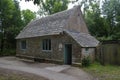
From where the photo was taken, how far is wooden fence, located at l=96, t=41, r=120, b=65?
18141mm

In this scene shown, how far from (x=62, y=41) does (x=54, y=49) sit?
1.57 metres

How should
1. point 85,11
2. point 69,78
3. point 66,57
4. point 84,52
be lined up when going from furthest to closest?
point 85,11 < point 66,57 < point 84,52 < point 69,78

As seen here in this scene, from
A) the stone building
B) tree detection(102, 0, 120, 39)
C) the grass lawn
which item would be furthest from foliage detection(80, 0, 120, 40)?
the grass lawn

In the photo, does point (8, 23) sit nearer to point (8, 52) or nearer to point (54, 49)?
point (8, 52)

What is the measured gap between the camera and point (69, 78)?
12.1 m

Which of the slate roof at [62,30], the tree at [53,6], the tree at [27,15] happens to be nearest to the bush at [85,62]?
the slate roof at [62,30]

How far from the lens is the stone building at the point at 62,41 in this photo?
59.9 feet

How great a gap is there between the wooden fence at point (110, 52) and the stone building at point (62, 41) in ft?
3.83

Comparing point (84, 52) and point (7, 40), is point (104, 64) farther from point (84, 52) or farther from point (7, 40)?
point (7, 40)

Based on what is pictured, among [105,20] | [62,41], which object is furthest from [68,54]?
[105,20]

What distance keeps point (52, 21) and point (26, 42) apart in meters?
5.16

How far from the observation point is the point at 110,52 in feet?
60.4

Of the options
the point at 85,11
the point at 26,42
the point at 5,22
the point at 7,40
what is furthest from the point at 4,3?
the point at 85,11

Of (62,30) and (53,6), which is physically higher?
(53,6)
